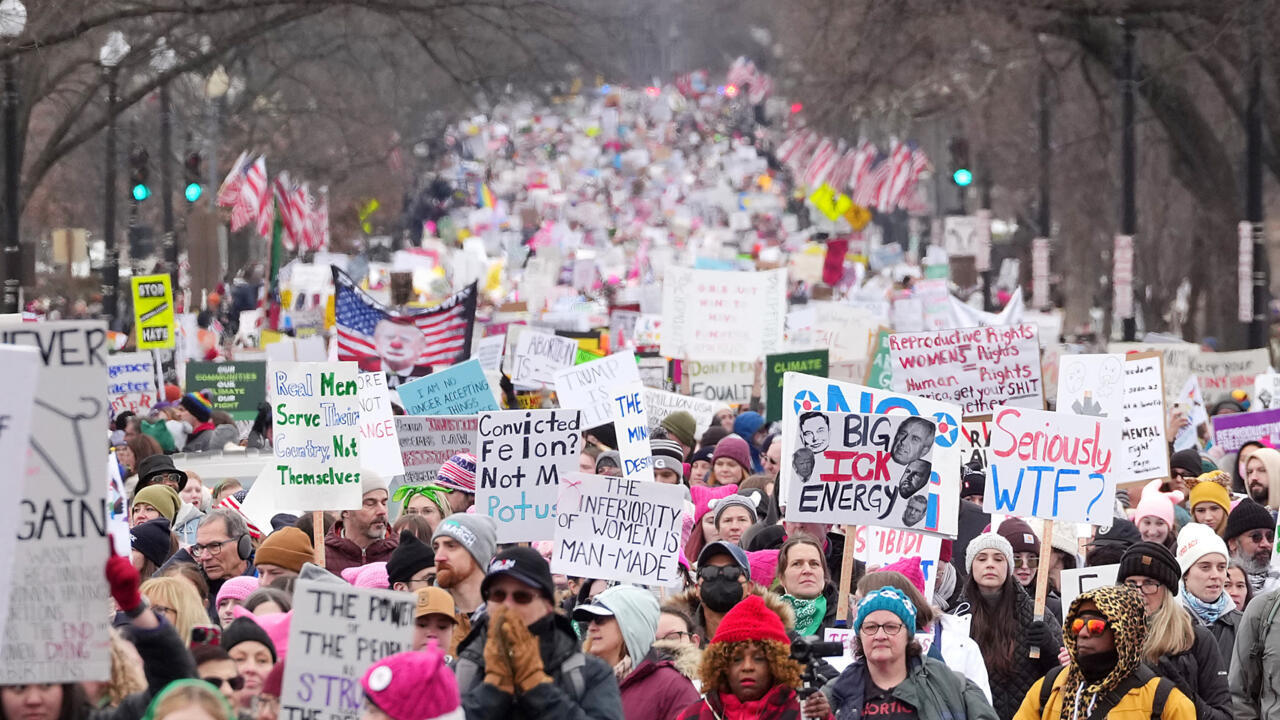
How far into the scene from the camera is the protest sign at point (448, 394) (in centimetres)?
1472

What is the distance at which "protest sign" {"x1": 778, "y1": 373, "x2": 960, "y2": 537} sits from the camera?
9.62 metres

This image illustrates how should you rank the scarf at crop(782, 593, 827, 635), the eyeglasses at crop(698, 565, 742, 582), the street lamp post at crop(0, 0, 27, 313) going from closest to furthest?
1. the eyeglasses at crop(698, 565, 742, 582)
2. the scarf at crop(782, 593, 827, 635)
3. the street lamp post at crop(0, 0, 27, 313)

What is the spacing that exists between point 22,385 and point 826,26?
22.9m

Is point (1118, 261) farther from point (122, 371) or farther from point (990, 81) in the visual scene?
point (122, 371)

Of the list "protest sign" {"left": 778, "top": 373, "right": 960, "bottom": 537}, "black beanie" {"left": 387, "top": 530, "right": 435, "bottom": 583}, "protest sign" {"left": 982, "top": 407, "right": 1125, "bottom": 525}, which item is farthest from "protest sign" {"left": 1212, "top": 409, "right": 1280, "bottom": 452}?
"black beanie" {"left": 387, "top": 530, "right": 435, "bottom": 583}

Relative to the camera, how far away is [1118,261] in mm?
28500

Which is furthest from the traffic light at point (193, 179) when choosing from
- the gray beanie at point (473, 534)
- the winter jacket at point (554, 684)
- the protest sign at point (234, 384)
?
the winter jacket at point (554, 684)

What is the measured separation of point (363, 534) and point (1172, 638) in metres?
4.18

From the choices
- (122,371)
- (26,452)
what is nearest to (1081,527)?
(26,452)

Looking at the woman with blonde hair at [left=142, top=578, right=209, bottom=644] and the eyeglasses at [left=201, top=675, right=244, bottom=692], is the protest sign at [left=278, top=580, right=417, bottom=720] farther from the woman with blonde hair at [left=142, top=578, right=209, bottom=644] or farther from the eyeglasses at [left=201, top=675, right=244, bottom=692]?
the woman with blonde hair at [left=142, top=578, right=209, bottom=644]

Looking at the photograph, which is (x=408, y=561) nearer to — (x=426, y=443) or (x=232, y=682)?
(x=232, y=682)

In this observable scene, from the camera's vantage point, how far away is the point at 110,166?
32.2m

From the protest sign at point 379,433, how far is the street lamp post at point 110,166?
12126 mm

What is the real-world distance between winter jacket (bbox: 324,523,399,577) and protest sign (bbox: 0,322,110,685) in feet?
15.9
